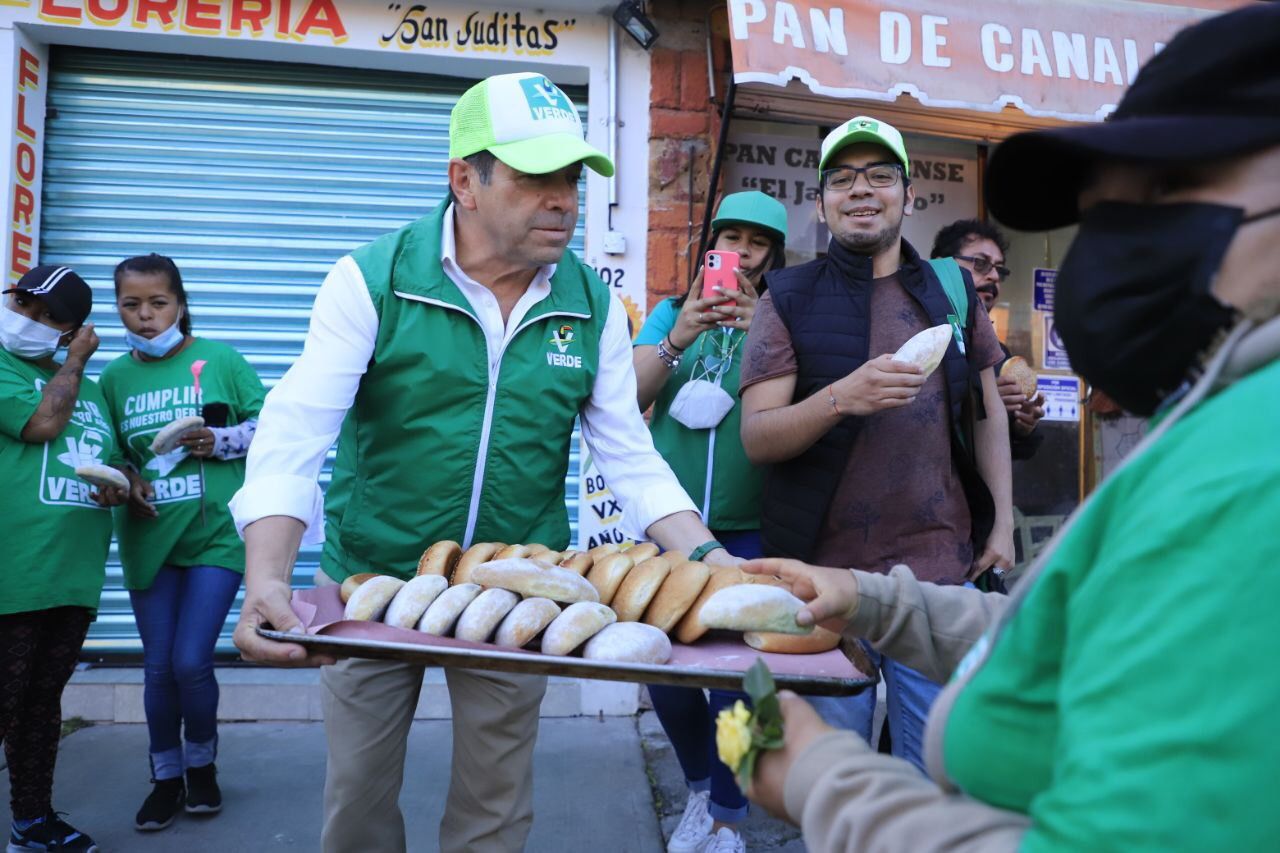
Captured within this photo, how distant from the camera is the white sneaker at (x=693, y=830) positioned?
3498 millimetres

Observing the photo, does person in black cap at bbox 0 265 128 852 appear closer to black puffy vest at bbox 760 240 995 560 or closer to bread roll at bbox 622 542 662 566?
bread roll at bbox 622 542 662 566

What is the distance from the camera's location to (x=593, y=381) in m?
2.69

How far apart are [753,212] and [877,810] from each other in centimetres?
287

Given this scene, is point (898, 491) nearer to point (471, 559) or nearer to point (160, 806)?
point (471, 559)

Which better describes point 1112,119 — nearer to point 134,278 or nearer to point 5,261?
point 134,278

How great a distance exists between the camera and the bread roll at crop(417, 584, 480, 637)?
1889 mm

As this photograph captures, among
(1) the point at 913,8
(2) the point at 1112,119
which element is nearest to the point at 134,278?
(1) the point at 913,8

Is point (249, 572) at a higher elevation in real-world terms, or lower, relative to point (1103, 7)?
lower

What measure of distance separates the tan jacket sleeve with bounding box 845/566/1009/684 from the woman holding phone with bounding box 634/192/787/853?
174cm

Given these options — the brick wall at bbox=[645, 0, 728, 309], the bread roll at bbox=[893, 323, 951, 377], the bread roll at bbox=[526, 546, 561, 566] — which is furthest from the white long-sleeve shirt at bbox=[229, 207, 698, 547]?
the brick wall at bbox=[645, 0, 728, 309]

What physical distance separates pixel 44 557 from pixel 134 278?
3.91 ft

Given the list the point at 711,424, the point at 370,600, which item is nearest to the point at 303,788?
the point at 711,424

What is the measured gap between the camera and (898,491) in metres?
2.80

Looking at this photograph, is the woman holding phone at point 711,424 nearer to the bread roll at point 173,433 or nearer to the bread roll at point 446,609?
the bread roll at point 446,609
